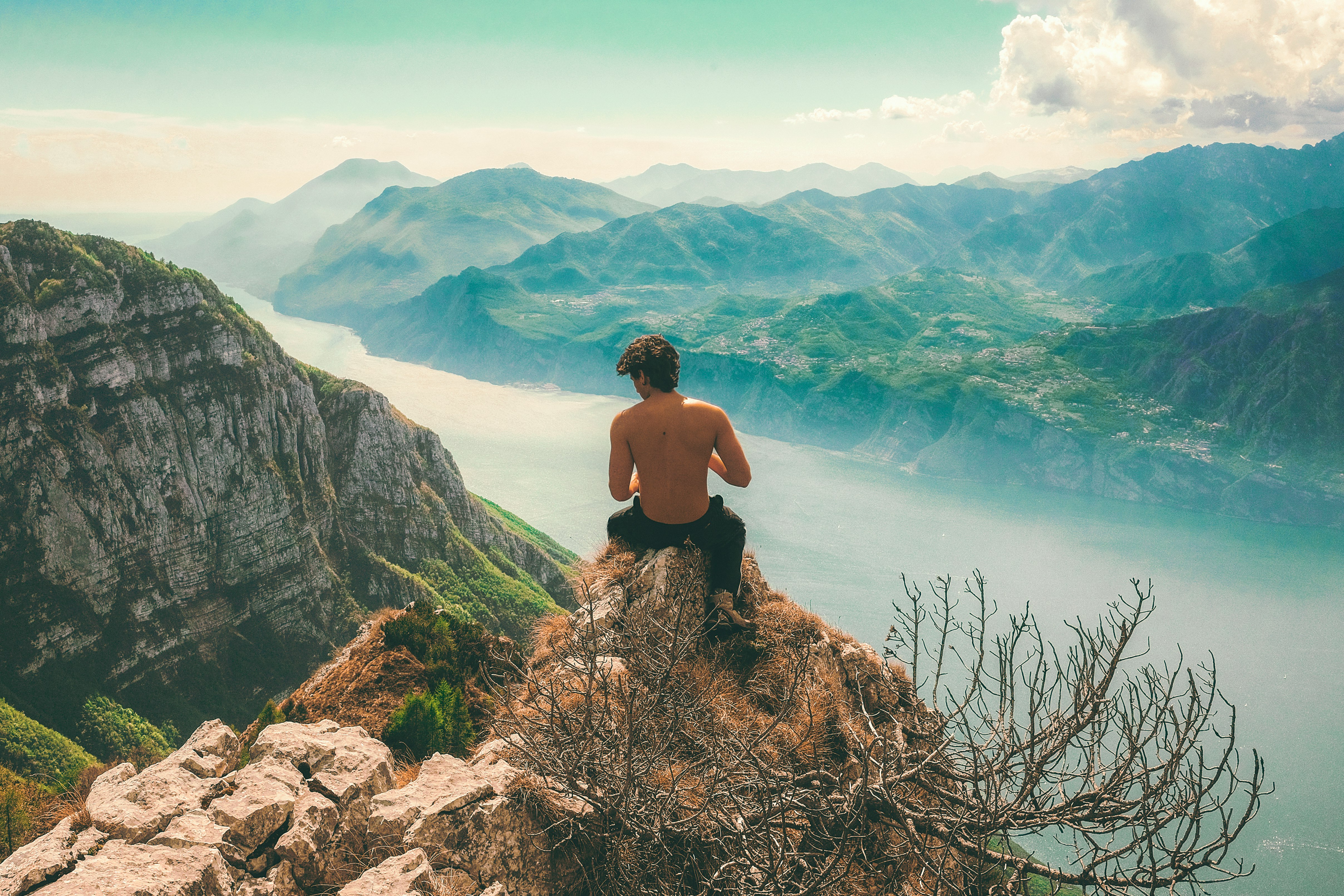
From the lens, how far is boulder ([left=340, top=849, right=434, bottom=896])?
193 inches

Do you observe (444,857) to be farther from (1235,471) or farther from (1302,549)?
(1235,471)

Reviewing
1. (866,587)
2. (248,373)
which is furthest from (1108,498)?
(248,373)

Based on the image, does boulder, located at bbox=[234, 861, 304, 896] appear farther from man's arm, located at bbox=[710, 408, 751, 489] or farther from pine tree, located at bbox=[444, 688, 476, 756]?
man's arm, located at bbox=[710, 408, 751, 489]

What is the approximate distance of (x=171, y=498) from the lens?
3145 inches

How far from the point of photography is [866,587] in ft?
433

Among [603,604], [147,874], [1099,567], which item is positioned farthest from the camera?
[1099,567]

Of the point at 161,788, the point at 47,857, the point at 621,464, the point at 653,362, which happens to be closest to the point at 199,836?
the point at 47,857

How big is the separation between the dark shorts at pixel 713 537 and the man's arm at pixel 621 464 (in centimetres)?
35

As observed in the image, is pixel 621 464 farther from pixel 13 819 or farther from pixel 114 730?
pixel 114 730

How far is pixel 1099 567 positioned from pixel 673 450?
159782mm

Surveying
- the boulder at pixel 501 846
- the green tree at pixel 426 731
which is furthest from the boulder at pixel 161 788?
the boulder at pixel 501 846

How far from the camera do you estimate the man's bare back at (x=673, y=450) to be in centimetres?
777

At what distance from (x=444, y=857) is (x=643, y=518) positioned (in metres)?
4.14

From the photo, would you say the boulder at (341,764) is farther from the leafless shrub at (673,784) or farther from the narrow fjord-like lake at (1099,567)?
the narrow fjord-like lake at (1099,567)
